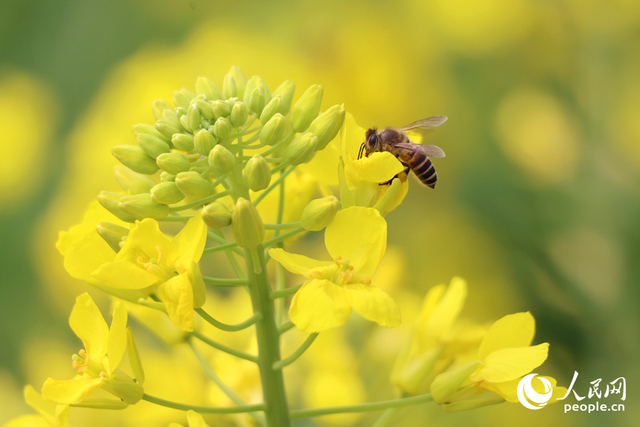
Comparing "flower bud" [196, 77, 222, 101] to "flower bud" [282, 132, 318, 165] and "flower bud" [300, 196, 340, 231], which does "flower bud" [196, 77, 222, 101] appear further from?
"flower bud" [300, 196, 340, 231]

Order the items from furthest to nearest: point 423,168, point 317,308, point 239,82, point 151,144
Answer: point 423,168
point 239,82
point 151,144
point 317,308

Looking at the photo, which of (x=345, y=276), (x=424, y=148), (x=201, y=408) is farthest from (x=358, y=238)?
(x=424, y=148)

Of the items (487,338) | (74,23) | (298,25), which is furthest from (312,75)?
(487,338)

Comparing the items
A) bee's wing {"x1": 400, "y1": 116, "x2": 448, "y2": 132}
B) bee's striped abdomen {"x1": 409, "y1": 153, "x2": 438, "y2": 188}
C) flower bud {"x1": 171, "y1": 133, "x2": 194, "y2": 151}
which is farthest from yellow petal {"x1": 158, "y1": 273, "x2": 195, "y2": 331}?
bee's wing {"x1": 400, "y1": 116, "x2": 448, "y2": 132}

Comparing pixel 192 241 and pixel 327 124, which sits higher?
pixel 327 124

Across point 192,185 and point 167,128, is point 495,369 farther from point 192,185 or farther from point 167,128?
point 167,128

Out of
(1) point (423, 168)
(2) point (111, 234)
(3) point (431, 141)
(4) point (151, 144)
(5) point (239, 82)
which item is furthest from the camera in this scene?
(3) point (431, 141)

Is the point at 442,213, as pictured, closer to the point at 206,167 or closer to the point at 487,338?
the point at 487,338
